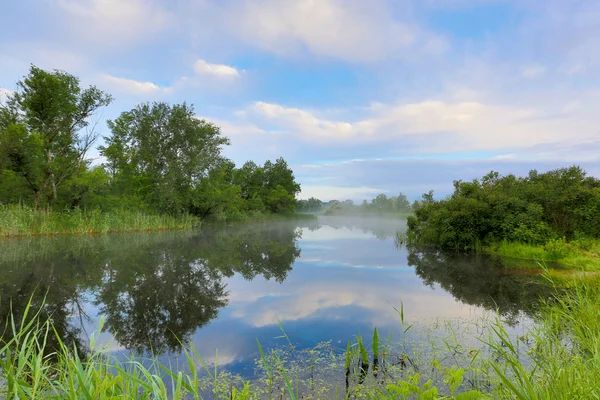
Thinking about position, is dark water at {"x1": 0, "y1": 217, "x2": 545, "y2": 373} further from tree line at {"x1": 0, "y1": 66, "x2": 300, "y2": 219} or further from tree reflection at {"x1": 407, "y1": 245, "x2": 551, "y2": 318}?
tree line at {"x1": 0, "y1": 66, "x2": 300, "y2": 219}

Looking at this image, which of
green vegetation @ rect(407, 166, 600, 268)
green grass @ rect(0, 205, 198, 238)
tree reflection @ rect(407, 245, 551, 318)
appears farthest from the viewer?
green grass @ rect(0, 205, 198, 238)

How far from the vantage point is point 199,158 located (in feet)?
99.3

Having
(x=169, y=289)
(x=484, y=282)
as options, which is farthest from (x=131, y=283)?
(x=484, y=282)

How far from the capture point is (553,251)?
10.5m

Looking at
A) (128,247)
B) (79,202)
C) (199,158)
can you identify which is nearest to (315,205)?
(199,158)

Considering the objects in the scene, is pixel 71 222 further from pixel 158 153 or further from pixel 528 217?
pixel 528 217

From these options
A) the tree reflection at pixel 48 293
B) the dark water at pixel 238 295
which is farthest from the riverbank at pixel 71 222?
the tree reflection at pixel 48 293

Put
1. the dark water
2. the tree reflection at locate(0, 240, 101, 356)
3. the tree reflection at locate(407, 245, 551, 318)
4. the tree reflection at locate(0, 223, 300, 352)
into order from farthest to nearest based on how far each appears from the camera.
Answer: the tree reflection at locate(407, 245, 551, 318), the tree reflection at locate(0, 223, 300, 352), the dark water, the tree reflection at locate(0, 240, 101, 356)

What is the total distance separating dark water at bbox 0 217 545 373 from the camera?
486 centimetres

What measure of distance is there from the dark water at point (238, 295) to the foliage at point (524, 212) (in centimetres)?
194

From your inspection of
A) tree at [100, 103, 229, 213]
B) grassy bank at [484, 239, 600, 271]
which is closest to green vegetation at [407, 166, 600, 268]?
grassy bank at [484, 239, 600, 271]

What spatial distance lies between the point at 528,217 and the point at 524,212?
47cm

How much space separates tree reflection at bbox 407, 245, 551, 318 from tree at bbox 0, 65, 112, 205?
891 inches

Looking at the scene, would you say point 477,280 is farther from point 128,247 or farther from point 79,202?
point 79,202
